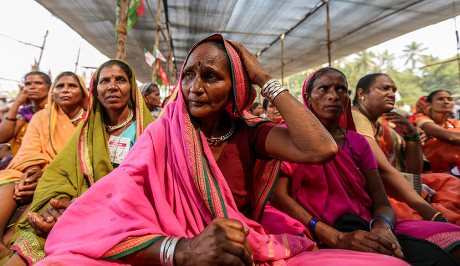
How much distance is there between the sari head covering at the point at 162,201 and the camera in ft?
3.70

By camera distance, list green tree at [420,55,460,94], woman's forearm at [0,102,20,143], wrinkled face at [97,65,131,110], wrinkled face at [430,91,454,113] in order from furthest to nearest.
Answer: green tree at [420,55,460,94], wrinkled face at [430,91,454,113], woman's forearm at [0,102,20,143], wrinkled face at [97,65,131,110]

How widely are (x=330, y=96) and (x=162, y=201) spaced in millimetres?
1704

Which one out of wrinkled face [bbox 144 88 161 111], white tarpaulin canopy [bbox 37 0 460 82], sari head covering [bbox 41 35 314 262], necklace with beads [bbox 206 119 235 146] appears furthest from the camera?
white tarpaulin canopy [bbox 37 0 460 82]

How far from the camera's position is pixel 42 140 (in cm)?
285

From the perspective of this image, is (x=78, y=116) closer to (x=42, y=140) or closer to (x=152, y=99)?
(x=42, y=140)

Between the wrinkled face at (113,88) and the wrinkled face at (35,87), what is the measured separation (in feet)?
8.08

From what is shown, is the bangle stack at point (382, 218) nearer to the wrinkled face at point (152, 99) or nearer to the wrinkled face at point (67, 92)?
the wrinkled face at point (67, 92)

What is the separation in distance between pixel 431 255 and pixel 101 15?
9.45 meters

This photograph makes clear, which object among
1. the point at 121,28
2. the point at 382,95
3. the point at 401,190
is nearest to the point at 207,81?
the point at 401,190

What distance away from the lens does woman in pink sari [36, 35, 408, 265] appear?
107 cm

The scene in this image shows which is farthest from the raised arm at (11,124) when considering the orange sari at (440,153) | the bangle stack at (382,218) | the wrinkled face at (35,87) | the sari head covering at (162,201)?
the orange sari at (440,153)

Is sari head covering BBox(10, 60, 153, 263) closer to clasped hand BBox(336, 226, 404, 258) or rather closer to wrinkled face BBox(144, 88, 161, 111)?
clasped hand BBox(336, 226, 404, 258)

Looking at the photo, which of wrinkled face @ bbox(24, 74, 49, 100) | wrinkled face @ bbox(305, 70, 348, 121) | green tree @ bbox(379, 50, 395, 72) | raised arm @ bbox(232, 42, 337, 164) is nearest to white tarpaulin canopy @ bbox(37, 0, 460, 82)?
wrinkled face @ bbox(24, 74, 49, 100)

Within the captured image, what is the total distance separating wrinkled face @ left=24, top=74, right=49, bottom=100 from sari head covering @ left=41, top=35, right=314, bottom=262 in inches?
154
